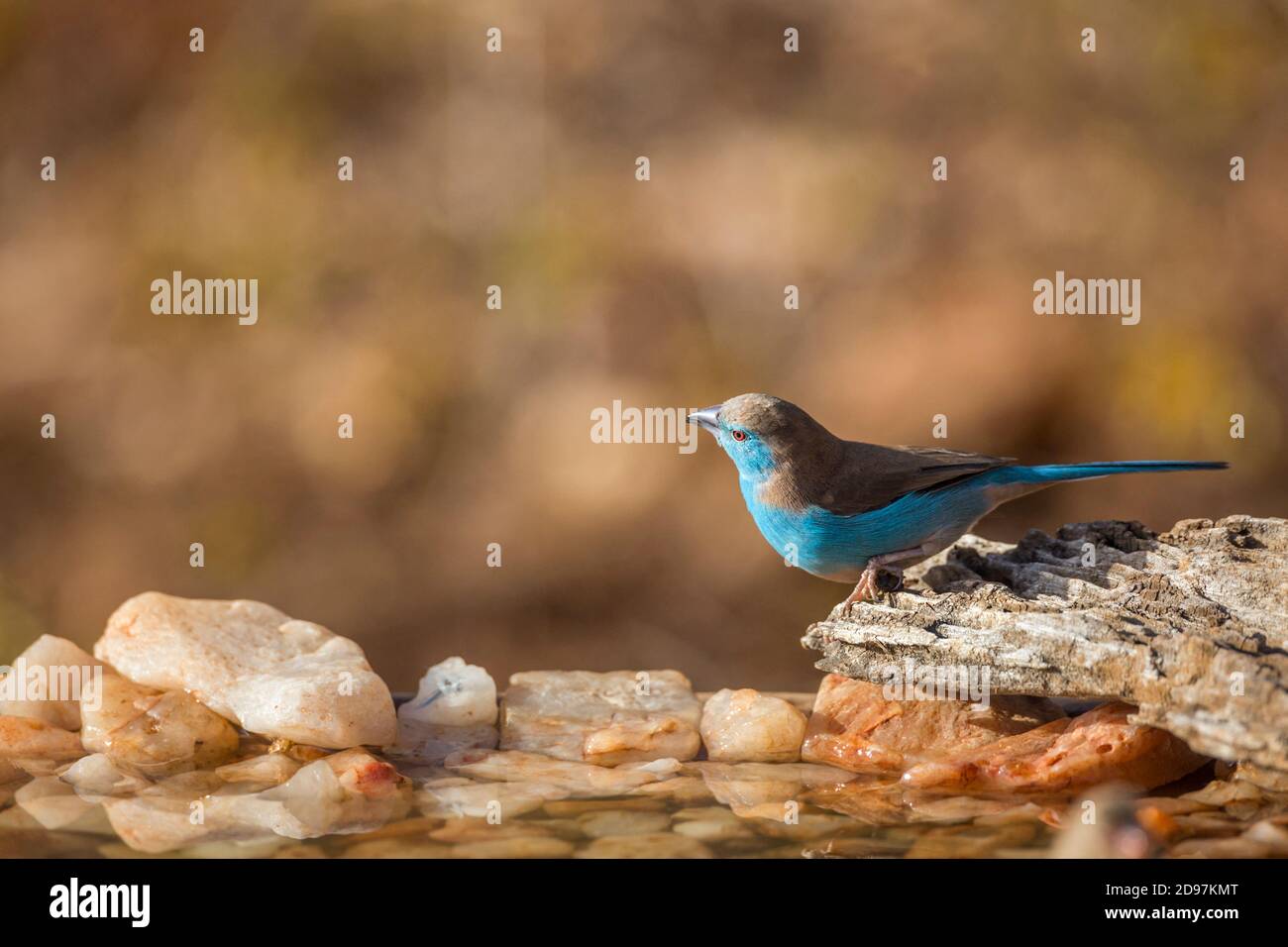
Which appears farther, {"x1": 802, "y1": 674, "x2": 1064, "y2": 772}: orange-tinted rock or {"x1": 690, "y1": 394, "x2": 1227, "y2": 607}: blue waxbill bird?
{"x1": 690, "y1": 394, "x2": 1227, "y2": 607}: blue waxbill bird

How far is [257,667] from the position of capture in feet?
10.6

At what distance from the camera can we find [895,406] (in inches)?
206

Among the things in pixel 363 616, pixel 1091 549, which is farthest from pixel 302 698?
pixel 363 616

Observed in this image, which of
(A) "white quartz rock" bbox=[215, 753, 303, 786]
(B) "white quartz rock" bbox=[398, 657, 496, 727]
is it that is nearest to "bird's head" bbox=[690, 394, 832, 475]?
(B) "white quartz rock" bbox=[398, 657, 496, 727]

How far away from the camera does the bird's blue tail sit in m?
3.07

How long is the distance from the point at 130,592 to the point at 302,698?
2.84 meters

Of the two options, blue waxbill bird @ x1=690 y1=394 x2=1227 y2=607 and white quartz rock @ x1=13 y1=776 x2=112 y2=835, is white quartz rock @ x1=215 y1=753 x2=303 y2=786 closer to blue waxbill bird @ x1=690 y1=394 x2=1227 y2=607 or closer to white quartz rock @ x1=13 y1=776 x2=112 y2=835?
white quartz rock @ x1=13 y1=776 x2=112 y2=835

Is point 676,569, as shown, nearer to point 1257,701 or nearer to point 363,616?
point 363,616

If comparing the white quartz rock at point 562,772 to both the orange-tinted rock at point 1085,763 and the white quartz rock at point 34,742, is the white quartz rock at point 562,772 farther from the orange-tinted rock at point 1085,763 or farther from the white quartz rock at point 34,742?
the white quartz rock at point 34,742

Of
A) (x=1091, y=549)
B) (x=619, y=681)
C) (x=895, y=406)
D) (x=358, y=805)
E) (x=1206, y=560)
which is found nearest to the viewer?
(x=358, y=805)

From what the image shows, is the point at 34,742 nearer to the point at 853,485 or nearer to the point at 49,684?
the point at 49,684

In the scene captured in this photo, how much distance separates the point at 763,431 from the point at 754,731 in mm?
693

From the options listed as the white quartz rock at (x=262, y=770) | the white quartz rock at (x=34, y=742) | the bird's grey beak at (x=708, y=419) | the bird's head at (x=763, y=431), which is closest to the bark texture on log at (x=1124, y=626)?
the bird's head at (x=763, y=431)
